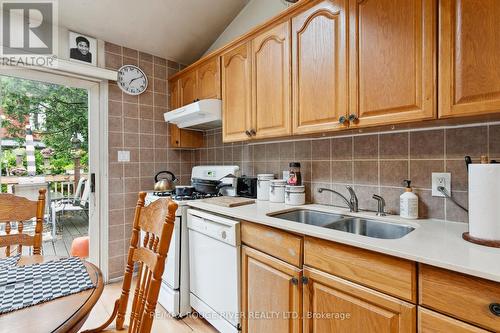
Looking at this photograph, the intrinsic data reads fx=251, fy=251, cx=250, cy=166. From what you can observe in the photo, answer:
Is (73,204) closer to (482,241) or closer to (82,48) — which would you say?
(82,48)

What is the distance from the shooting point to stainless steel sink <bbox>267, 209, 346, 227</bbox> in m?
1.55

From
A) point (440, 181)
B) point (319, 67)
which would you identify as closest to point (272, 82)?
point (319, 67)

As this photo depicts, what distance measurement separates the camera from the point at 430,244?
3.10ft

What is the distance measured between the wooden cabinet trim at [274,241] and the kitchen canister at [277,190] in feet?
1.53

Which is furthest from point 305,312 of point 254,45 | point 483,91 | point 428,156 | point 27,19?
point 27,19

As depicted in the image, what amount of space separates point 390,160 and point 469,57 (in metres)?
0.65

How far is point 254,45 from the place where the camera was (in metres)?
1.85

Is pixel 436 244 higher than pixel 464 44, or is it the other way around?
pixel 464 44

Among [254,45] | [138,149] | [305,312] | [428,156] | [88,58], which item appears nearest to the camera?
[305,312]

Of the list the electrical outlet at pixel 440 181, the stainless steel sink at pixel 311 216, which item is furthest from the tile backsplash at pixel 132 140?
the electrical outlet at pixel 440 181

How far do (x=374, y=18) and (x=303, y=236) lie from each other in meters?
1.12

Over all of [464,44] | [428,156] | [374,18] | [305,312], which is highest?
[374,18]

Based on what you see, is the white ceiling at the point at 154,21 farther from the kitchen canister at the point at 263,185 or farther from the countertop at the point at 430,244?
the countertop at the point at 430,244

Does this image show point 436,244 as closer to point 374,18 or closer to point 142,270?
point 374,18
